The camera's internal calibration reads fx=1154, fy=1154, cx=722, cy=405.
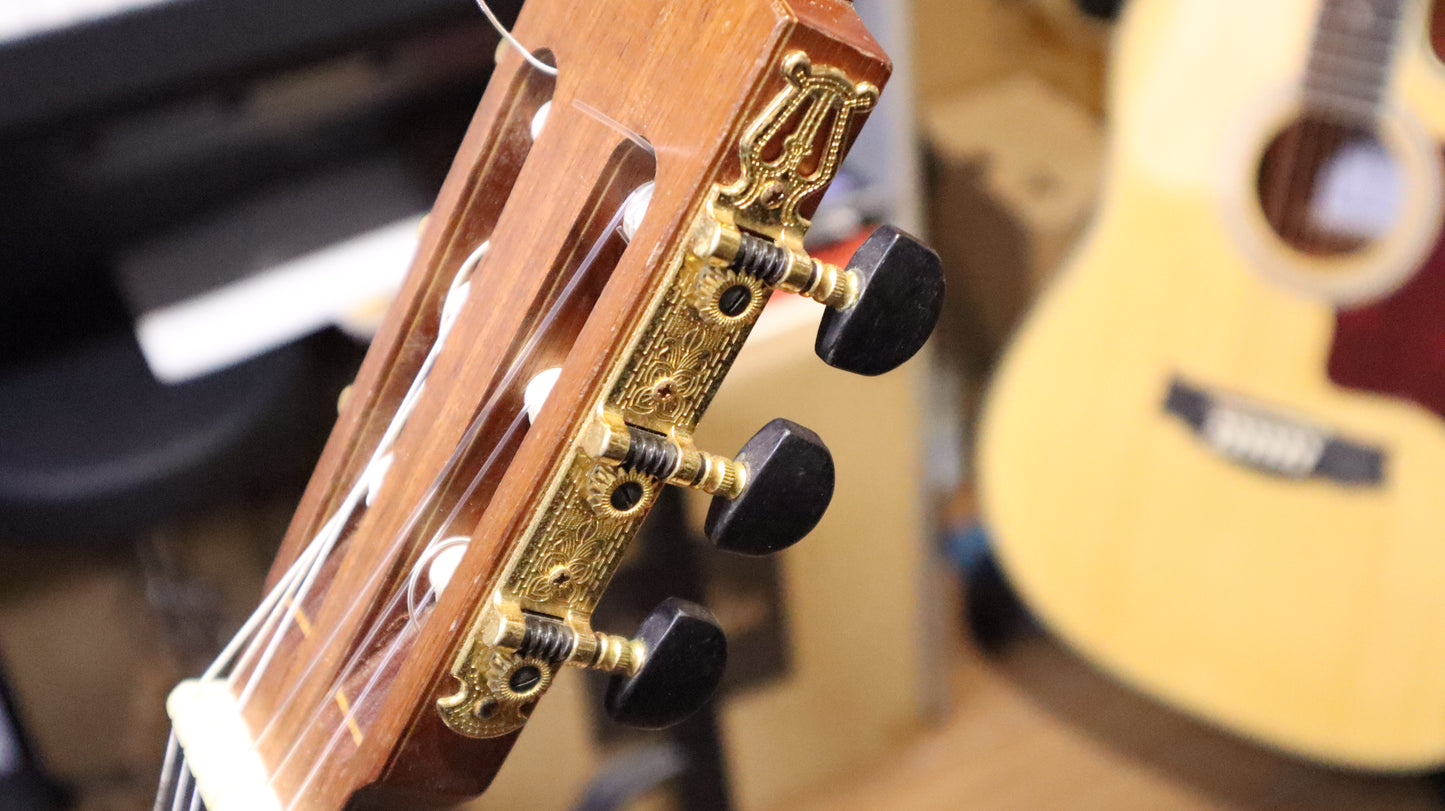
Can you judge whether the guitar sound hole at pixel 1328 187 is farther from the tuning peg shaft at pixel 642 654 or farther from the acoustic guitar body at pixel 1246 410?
the tuning peg shaft at pixel 642 654

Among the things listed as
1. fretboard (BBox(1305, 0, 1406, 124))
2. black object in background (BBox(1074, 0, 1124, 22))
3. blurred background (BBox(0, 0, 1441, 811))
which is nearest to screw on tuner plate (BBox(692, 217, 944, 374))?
blurred background (BBox(0, 0, 1441, 811))

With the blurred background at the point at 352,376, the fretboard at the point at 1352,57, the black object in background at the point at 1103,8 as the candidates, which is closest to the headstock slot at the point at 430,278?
the blurred background at the point at 352,376

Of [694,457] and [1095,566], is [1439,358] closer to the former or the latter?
[1095,566]

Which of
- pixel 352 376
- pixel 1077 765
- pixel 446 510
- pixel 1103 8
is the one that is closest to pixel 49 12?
pixel 352 376

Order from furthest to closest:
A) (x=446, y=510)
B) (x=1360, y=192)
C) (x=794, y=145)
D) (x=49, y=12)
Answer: (x=1360, y=192), (x=49, y=12), (x=446, y=510), (x=794, y=145)

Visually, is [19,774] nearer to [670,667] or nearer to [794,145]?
[670,667]

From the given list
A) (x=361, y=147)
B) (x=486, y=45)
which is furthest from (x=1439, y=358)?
(x=361, y=147)

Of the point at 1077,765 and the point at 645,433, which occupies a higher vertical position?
the point at 645,433
